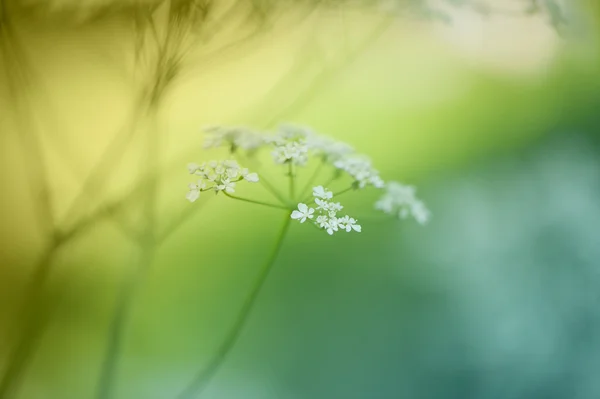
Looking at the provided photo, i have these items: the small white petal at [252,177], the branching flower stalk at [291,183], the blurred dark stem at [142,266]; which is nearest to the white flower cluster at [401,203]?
the branching flower stalk at [291,183]

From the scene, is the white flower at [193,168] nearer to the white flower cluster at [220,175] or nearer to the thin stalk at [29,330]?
the white flower cluster at [220,175]

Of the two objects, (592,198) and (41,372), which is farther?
(592,198)

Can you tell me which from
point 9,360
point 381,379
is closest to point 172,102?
point 9,360

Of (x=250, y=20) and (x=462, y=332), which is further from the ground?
(x=250, y=20)

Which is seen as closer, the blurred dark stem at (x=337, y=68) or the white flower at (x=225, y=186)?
the white flower at (x=225, y=186)

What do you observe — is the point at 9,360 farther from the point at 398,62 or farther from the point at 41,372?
the point at 398,62

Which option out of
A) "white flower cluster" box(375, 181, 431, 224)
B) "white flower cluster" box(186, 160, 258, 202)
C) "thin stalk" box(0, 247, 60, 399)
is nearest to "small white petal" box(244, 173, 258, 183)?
"white flower cluster" box(186, 160, 258, 202)

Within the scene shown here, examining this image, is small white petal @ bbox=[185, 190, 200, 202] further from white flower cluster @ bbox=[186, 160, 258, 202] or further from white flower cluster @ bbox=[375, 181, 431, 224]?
white flower cluster @ bbox=[375, 181, 431, 224]

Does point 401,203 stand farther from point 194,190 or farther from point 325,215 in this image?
point 194,190
